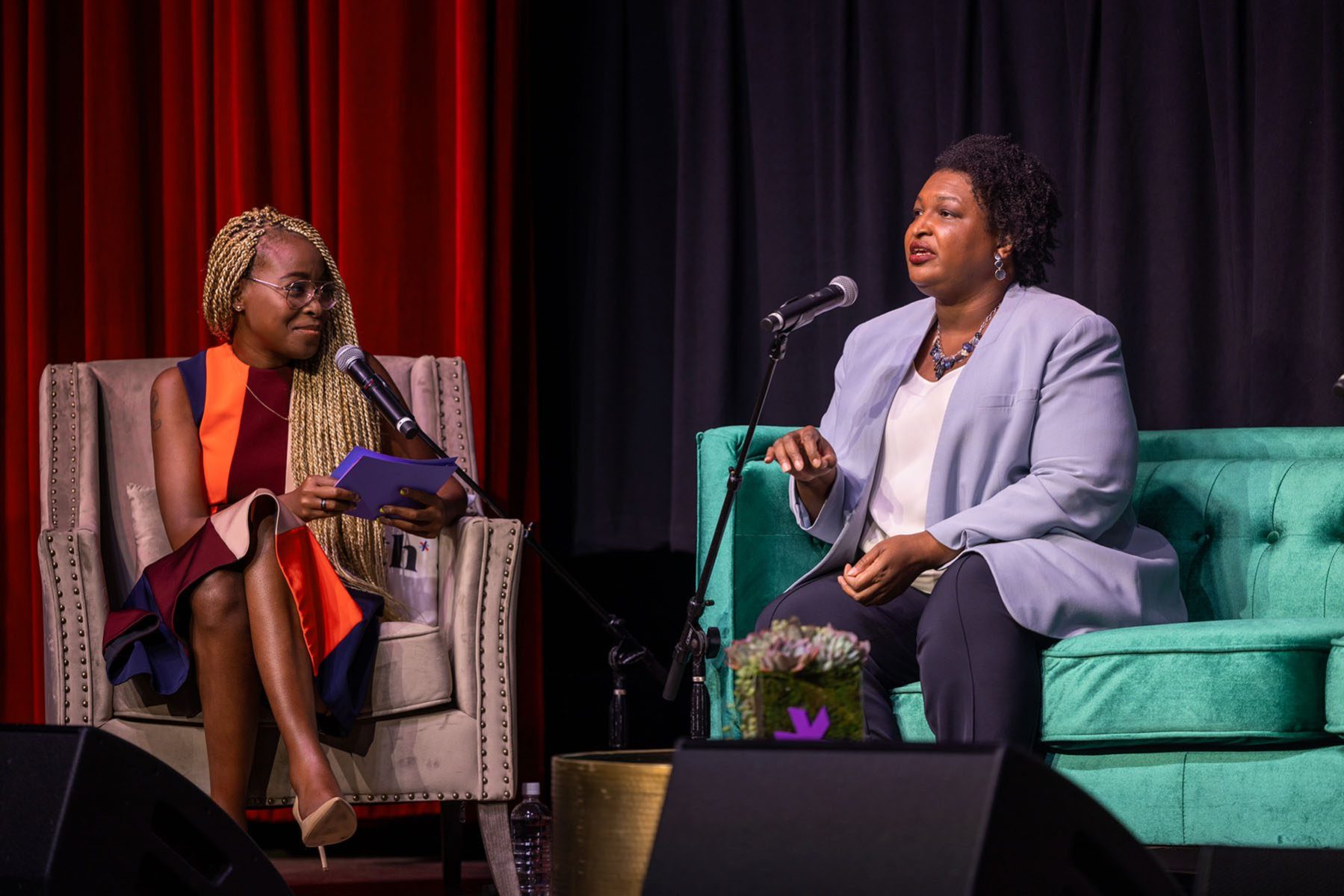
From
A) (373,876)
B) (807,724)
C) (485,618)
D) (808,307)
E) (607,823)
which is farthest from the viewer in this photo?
(373,876)

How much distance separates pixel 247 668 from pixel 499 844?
57 cm

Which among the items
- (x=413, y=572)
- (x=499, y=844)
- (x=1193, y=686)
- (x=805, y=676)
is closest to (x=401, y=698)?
(x=499, y=844)

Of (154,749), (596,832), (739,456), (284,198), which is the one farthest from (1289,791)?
(284,198)

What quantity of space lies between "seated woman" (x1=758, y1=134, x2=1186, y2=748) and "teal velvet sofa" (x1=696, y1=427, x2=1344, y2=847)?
99mm

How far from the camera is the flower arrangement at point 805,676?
5.39ft

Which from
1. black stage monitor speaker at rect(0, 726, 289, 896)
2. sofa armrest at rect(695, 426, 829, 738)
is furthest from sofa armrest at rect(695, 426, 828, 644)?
black stage monitor speaker at rect(0, 726, 289, 896)

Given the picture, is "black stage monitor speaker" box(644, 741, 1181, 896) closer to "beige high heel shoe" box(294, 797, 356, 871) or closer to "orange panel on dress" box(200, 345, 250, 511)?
"beige high heel shoe" box(294, 797, 356, 871)

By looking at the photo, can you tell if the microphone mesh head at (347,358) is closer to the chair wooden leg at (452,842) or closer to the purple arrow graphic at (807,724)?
the chair wooden leg at (452,842)

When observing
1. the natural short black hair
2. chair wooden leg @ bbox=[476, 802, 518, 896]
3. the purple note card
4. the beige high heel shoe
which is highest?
the natural short black hair

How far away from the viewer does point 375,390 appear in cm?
253

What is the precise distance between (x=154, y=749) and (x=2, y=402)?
5.16 ft

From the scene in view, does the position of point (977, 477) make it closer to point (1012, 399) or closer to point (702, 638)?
point (1012, 399)

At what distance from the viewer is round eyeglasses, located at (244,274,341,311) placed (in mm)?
2984

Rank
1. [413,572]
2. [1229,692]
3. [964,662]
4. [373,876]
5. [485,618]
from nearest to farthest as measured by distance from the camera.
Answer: [1229,692]
[964,662]
[485,618]
[413,572]
[373,876]
